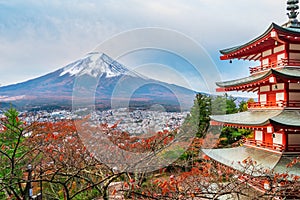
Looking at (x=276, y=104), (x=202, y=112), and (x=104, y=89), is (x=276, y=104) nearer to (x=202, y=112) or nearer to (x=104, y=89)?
(x=104, y=89)

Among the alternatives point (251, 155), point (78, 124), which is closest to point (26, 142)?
Answer: point (78, 124)

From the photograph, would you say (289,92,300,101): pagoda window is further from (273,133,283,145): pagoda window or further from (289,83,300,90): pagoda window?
(273,133,283,145): pagoda window

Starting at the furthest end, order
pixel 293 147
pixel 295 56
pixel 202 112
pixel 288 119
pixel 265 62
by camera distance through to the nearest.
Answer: pixel 202 112
pixel 265 62
pixel 295 56
pixel 293 147
pixel 288 119

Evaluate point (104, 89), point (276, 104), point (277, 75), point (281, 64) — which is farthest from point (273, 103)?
point (104, 89)

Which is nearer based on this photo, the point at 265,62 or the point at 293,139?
the point at 293,139

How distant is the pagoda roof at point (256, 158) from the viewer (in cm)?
509

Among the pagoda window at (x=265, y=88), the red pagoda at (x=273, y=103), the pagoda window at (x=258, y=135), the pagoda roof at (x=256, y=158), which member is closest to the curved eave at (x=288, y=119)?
the red pagoda at (x=273, y=103)

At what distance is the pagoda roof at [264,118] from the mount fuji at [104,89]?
132 centimetres

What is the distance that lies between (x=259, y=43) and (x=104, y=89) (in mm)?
3959

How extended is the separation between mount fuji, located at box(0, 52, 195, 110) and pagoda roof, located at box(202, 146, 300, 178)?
182 centimetres

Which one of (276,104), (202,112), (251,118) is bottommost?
(202,112)

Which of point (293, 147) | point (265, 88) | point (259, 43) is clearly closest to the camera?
point (293, 147)

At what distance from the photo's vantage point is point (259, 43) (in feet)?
20.4

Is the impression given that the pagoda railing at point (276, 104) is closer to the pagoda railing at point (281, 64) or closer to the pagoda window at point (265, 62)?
the pagoda railing at point (281, 64)
